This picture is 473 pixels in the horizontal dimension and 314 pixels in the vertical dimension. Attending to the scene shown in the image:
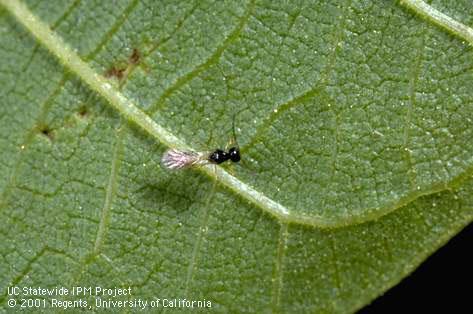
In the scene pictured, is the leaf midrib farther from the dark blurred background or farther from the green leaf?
the dark blurred background

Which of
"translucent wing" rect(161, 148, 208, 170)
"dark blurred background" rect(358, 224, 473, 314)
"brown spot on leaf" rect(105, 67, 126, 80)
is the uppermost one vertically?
"brown spot on leaf" rect(105, 67, 126, 80)

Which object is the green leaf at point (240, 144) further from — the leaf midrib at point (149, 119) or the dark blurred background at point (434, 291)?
the dark blurred background at point (434, 291)

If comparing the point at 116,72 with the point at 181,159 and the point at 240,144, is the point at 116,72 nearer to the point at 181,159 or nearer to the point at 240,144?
the point at 181,159

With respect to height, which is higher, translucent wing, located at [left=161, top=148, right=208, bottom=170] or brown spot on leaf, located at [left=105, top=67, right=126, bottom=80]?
brown spot on leaf, located at [left=105, top=67, right=126, bottom=80]

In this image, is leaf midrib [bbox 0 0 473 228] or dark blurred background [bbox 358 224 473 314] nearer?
leaf midrib [bbox 0 0 473 228]

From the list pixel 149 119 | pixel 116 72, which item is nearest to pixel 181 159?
pixel 149 119

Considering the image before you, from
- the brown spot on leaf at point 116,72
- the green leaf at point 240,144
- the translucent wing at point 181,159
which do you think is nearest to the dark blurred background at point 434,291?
the green leaf at point 240,144

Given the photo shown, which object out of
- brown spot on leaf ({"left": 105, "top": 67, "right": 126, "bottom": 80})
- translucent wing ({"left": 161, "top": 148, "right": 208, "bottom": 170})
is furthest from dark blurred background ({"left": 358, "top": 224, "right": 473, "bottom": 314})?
brown spot on leaf ({"left": 105, "top": 67, "right": 126, "bottom": 80})
